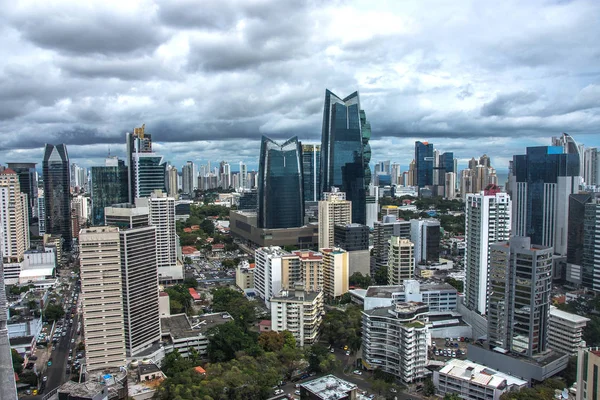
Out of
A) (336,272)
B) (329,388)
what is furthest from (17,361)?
(336,272)

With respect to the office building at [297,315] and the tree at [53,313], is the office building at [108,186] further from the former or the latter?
the office building at [297,315]

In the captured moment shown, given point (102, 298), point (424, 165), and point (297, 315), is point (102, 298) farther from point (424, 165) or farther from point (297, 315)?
point (424, 165)

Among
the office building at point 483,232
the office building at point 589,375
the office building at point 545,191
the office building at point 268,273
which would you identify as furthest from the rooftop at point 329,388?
the office building at point 545,191

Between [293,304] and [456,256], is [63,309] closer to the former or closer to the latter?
[293,304]

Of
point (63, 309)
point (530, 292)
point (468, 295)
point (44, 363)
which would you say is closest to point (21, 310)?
point (63, 309)

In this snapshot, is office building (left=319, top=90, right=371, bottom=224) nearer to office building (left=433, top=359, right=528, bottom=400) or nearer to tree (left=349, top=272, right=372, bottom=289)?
tree (left=349, top=272, right=372, bottom=289)
